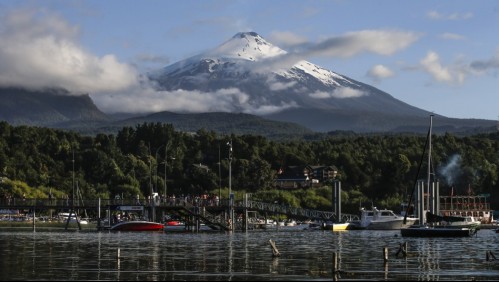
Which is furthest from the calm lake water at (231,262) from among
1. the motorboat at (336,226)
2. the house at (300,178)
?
the house at (300,178)

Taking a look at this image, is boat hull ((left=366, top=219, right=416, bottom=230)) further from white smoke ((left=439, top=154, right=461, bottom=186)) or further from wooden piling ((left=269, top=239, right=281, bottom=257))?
wooden piling ((left=269, top=239, right=281, bottom=257))

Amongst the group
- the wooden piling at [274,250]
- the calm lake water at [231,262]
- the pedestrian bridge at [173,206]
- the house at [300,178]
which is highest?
the house at [300,178]

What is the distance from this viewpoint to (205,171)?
173 m

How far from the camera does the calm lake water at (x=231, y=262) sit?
47438 millimetres

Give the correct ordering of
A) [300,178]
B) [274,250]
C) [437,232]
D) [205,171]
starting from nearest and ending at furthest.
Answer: [274,250] < [437,232] < [205,171] < [300,178]

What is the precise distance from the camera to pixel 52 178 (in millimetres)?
164625

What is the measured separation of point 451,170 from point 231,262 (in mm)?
127739

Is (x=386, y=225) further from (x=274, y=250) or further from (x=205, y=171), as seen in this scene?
(x=274, y=250)

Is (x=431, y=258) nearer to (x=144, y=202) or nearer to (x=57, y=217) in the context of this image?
(x=144, y=202)

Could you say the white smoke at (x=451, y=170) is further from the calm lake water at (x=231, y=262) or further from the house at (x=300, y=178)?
the calm lake water at (x=231, y=262)

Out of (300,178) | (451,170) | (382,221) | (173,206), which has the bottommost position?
(382,221)

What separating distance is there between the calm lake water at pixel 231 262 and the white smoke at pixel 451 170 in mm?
99039

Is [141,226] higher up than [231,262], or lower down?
higher up

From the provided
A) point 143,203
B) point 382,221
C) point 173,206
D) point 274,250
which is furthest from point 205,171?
point 274,250
